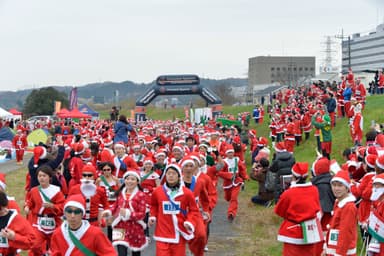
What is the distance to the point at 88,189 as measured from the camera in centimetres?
841

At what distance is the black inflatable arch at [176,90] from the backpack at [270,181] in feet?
118

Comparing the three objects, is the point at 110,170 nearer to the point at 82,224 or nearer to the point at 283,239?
the point at 283,239

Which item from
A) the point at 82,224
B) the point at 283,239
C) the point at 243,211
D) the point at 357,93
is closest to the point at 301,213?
the point at 283,239

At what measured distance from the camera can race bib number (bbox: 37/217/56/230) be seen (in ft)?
25.6

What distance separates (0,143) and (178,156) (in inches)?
929

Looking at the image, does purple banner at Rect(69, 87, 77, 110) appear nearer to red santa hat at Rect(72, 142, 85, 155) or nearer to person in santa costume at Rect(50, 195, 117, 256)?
red santa hat at Rect(72, 142, 85, 155)

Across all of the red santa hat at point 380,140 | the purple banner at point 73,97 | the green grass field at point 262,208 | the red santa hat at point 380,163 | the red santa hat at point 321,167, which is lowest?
the green grass field at point 262,208

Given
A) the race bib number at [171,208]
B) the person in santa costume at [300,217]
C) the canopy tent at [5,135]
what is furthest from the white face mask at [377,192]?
the canopy tent at [5,135]

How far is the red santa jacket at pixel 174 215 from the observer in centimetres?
721

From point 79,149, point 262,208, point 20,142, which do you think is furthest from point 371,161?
point 20,142

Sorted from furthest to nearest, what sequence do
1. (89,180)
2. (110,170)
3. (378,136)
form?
(378,136), (110,170), (89,180)

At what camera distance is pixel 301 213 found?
7047 mm

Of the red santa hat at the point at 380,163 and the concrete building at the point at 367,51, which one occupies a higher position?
the concrete building at the point at 367,51

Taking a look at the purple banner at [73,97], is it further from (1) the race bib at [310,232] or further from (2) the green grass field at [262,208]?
(1) the race bib at [310,232]
